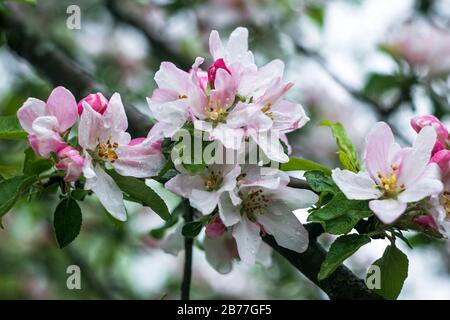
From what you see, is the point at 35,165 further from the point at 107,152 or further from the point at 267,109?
the point at 267,109

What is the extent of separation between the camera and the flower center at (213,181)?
3.64 ft

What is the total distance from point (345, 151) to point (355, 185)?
0.21 meters

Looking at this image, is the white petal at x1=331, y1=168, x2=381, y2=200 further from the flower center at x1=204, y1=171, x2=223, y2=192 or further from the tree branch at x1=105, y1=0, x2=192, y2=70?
the tree branch at x1=105, y1=0, x2=192, y2=70

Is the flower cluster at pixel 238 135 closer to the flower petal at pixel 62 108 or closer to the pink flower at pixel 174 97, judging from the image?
the pink flower at pixel 174 97

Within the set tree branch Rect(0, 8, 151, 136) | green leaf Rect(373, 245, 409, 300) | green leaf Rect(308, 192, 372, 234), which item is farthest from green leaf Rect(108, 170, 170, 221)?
tree branch Rect(0, 8, 151, 136)

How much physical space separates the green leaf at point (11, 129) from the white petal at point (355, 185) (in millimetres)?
476

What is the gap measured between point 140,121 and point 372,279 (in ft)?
2.02

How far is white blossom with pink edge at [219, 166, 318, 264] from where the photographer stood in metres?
1.11

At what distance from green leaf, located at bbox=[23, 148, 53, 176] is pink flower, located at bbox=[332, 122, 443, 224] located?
42 centimetres

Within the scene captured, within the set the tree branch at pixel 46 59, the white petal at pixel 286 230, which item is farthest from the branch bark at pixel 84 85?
the white petal at pixel 286 230

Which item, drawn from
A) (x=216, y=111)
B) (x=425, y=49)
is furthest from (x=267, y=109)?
(x=425, y=49)

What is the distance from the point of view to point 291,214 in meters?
1.16
